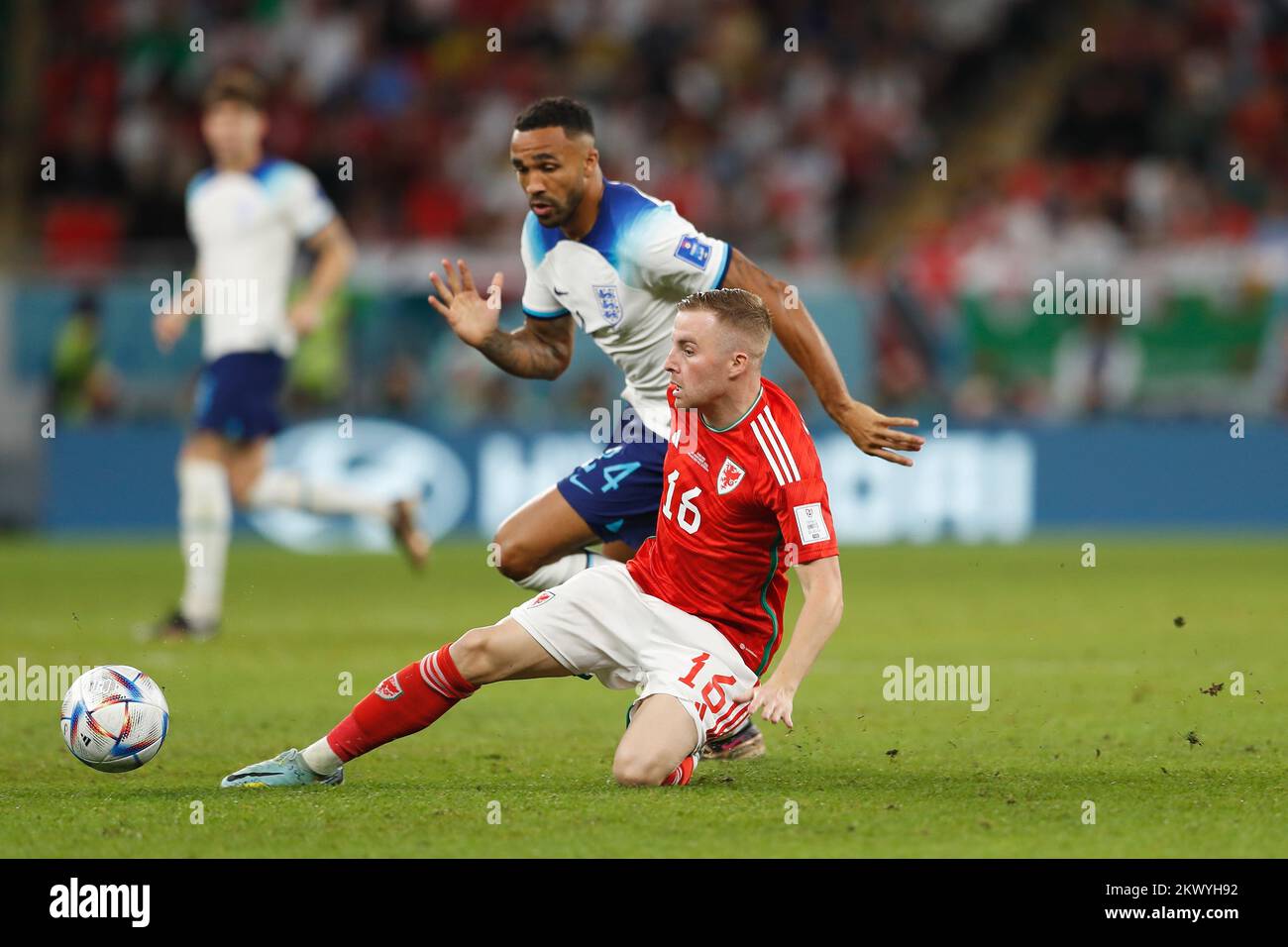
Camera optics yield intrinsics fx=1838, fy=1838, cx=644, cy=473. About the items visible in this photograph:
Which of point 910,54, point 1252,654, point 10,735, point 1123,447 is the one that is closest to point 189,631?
point 10,735

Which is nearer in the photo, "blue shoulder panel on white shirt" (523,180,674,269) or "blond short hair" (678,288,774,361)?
"blond short hair" (678,288,774,361)

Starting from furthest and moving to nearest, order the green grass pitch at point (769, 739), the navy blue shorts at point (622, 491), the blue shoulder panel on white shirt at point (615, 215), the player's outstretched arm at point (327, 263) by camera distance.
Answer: the player's outstretched arm at point (327, 263), the navy blue shorts at point (622, 491), the blue shoulder panel on white shirt at point (615, 215), the green grass pitch at point (769, 739)

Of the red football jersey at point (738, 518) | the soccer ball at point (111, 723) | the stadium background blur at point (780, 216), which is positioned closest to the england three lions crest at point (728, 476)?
the red football jersey at point (738, 518)

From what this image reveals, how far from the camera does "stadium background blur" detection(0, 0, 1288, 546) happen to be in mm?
15719

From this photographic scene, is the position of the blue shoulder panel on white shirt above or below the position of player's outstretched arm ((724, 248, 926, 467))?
above

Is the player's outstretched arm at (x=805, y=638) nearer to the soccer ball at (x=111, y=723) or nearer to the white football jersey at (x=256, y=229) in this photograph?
the soccer ball at (x=111, y=723)

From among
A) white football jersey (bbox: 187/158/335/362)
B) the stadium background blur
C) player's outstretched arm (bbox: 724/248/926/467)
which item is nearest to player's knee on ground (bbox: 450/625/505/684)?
player's outstretched arm (bbox: 724/248/926/467)

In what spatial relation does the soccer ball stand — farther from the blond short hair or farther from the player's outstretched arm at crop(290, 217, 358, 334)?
the player's outstretched arm at crop(290, 217, 358, 334)

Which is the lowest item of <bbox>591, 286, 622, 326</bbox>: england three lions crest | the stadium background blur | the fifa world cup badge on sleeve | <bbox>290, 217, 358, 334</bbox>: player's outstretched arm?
<bbox>591, 286, 622, 326</bbox>: england three lions crest

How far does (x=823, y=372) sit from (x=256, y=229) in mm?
5004

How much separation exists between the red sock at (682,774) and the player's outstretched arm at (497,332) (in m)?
1.59

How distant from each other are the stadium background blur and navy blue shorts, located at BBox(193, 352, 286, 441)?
565 cm

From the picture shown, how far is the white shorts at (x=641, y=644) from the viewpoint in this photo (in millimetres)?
5480

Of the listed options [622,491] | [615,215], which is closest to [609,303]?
Answer: [615,215]
